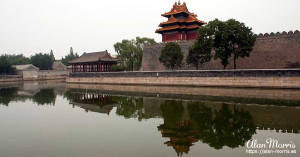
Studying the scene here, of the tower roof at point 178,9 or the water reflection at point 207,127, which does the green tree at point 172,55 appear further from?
the water reflection at point 207,127

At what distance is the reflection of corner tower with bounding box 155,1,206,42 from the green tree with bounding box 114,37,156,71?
671cm

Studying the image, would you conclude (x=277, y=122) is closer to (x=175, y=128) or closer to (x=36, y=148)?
(x=175, y=128)

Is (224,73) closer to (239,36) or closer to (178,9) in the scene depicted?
(239,36)

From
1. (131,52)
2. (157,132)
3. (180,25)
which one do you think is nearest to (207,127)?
(157,132)

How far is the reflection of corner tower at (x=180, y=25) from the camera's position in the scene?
38.3 m

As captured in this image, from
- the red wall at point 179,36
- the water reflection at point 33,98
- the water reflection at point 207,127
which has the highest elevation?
the red wall at point 179,36

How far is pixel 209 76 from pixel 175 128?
58.3ft

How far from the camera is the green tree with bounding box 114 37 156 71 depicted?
4497 cm

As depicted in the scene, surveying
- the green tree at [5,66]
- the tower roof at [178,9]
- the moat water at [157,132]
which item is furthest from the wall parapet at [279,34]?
the green tree at [5,66]

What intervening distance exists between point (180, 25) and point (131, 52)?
10875mm

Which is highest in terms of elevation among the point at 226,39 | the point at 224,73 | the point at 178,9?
the point at 178,9

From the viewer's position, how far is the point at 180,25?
1539 inches

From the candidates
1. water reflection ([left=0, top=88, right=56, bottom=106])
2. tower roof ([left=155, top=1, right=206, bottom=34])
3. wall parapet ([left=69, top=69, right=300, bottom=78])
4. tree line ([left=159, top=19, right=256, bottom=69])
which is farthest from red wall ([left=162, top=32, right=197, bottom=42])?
water reflection ([left=0, top=88, right=56, bottom=106])

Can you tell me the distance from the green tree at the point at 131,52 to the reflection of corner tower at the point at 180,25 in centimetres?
671
